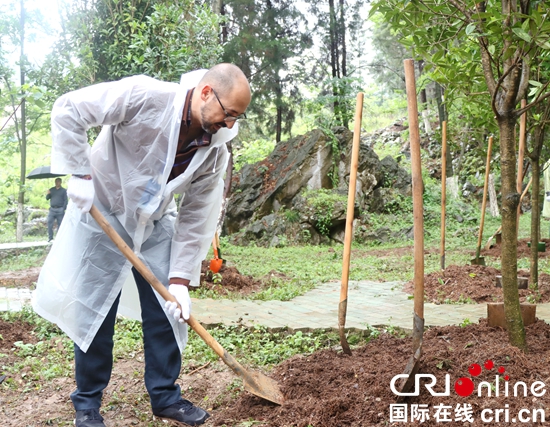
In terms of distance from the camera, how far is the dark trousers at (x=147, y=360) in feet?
8.50

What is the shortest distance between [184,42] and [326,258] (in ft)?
14.7

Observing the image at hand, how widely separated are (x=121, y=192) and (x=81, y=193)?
0.88ft

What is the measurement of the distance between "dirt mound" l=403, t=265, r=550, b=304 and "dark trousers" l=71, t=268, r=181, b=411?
2827 millimetres

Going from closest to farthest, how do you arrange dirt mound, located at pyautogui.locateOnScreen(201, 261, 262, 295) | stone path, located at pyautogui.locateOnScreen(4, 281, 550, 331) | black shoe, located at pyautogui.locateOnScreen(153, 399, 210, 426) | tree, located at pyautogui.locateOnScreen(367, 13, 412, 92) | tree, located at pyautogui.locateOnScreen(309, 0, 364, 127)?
black shoe, located at pyautogui.locateOnScreen(153, 399, 210, 426) → stone path, located at pyautogui.locateOnScreen(4, 281, 550, 331) → dirt mound, located at pyautogui.locateOnScreen(201, 261, 262, 295) → tree, located at pyautogui.locateOnScreen(309, 0, 364, 127) → tree, located at pyautogui.locateOnScreen(367, 13, 412, 92)

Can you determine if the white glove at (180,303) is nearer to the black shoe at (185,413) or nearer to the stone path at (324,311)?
the black shoe at (185,413)

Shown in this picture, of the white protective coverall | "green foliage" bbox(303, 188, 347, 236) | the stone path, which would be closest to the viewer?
the white protective coverall

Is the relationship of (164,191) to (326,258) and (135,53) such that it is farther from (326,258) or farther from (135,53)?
(326,258)

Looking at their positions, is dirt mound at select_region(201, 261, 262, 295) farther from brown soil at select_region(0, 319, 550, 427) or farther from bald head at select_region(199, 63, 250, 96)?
bald head at select_region(199, 63, 250, 96)

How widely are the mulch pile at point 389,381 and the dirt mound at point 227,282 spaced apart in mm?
2771

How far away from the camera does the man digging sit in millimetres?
2410

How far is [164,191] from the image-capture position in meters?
2.60

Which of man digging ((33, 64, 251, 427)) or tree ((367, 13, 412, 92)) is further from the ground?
tree ((367, 13, 412, 92))

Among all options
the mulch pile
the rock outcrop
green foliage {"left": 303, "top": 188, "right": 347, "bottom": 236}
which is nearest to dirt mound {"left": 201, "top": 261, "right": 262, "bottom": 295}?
the mulch pile

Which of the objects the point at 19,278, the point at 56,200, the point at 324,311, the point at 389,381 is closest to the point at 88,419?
the point at 389,381
